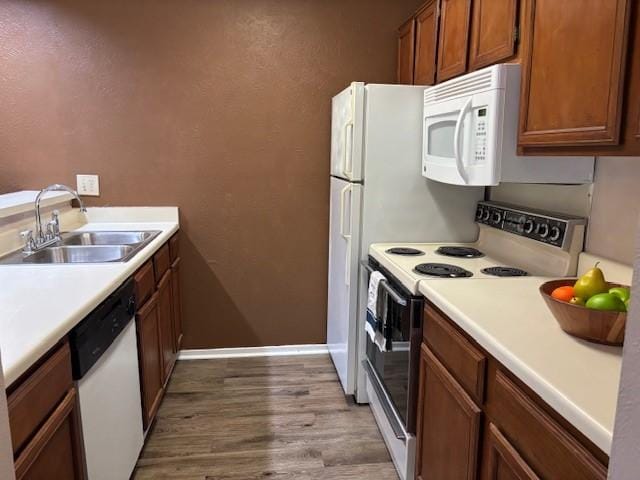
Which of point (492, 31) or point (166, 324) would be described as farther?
point (166, 324)

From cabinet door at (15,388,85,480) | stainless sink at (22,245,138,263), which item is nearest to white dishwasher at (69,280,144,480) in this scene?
cabinet door at (15,388,85,480)

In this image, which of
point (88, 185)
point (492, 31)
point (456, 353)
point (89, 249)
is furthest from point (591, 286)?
point (88, 185)

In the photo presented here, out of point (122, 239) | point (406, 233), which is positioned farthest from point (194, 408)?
point (406, 233)

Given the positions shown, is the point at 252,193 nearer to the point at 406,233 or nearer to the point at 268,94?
the point at 268,94

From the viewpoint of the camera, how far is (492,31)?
5.87ft

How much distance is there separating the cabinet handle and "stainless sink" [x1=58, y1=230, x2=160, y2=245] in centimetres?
137

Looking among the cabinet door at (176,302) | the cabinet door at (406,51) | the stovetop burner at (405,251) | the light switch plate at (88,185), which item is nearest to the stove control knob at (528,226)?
the stovetop burner at (405,251)

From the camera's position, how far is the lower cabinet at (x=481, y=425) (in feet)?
3.18

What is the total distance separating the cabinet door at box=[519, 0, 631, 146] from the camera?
3.92 ft

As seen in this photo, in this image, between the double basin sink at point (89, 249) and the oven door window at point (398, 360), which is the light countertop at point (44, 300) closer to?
the double basin sink at point (89, 249)

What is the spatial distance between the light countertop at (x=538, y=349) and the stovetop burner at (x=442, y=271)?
12 cm

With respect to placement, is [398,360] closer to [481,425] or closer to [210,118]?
[481,425]

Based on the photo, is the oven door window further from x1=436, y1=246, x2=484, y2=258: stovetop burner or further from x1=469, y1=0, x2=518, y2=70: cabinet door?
x1=469, y1=0, x2=518, y2=70: cabinet door

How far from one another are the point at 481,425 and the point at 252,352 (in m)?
2.11
